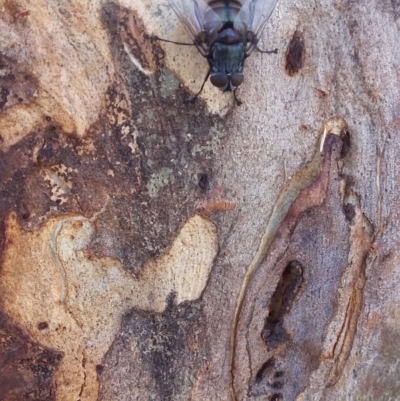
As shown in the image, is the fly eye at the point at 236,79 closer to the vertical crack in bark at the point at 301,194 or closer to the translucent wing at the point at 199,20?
the translucent wing at the point at 199,20

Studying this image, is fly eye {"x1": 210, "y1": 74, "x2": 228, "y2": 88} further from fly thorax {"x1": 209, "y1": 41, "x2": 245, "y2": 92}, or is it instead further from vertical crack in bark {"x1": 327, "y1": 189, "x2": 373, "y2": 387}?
vertical crack in bark {"x1": 327, "y1": 189, "x2": 373, "y2": 387}

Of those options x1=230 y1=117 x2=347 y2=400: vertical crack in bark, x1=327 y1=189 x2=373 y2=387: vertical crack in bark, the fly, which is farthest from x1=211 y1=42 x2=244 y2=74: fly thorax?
x1=327 y1=189 x2=373 y2=387: vertical crack in bark

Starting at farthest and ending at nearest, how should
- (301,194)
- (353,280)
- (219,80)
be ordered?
(353,280), (301,194), (219,80)

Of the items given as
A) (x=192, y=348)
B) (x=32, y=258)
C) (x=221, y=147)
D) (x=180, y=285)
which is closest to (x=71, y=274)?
(x=32, y=258)

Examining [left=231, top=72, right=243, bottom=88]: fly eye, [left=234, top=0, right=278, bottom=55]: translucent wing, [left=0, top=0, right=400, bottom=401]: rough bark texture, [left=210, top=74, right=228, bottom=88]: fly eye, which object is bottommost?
[left=0, top=0, right=400, bottom=401]: rough bark texture

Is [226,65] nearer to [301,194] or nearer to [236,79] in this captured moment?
[236,79]

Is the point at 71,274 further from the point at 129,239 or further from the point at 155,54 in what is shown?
the point at 155,54

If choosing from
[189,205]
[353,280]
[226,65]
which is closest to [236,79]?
[226,65]
